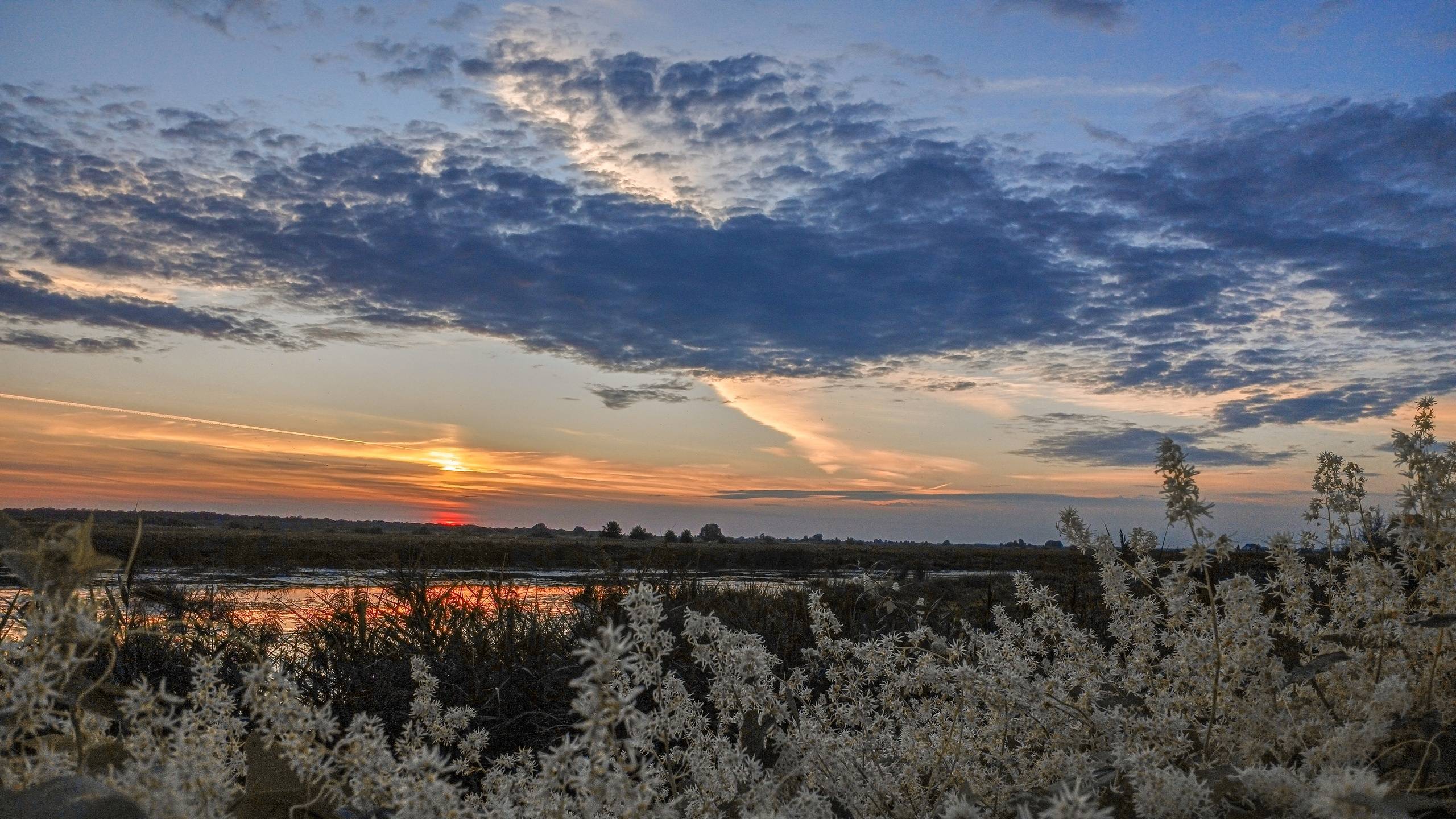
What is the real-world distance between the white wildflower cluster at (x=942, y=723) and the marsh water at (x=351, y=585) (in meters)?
1.99

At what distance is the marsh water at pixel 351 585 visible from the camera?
362 inches

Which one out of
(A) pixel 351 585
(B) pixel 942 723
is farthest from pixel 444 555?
(B) pixel 942 723

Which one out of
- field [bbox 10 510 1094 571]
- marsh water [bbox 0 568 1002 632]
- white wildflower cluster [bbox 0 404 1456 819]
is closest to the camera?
white wildflower cluster [bbox 0 404 1456 819]

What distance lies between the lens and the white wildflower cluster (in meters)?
1.52

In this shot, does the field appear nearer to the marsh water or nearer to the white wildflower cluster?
the marsh water

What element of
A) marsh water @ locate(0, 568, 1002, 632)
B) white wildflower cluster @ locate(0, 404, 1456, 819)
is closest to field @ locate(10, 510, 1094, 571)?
marsh water @ locate(0, 568, 1002, 632)

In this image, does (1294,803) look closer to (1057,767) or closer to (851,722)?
(1057,767)

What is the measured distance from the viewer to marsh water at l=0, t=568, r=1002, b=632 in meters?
9.19

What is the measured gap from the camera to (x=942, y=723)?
3.64m

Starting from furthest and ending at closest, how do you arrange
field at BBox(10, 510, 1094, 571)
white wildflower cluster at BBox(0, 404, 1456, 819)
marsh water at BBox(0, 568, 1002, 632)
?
1. field at BBox(10, 510, 1094, 571)
2. marsh water at BBox(0, 568, 1002, 632)
3. white wildflower cluster at BBox(0, 404, 1456, 819)

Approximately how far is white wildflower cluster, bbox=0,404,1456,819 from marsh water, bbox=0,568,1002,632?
199cm

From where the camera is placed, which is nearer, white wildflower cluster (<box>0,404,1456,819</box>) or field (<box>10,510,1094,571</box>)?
white wildflower cluster (<box>0,404,1456,819</box>)

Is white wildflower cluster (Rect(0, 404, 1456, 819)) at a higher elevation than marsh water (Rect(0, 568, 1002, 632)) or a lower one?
higher

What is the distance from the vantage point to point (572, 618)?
27.9ft
